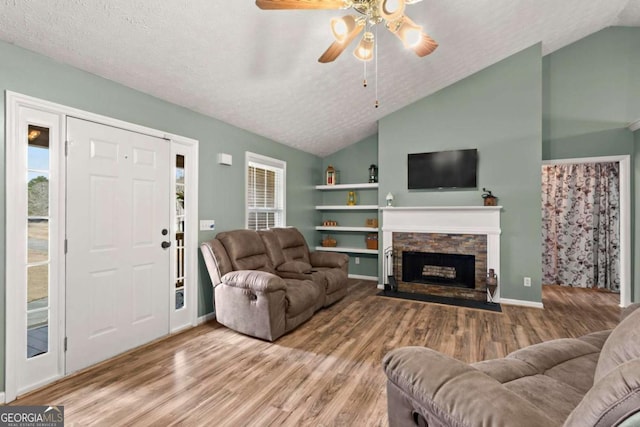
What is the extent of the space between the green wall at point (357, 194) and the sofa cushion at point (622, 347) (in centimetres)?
475

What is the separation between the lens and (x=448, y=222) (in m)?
4.58

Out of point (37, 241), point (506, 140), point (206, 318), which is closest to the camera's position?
point (37, 241)

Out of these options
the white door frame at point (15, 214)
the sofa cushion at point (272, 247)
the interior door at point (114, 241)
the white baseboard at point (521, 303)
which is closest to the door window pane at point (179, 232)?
the interior door at point (114, 241)

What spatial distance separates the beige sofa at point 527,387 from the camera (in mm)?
681

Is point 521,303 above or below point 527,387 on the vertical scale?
below

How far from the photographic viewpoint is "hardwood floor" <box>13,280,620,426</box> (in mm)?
1911

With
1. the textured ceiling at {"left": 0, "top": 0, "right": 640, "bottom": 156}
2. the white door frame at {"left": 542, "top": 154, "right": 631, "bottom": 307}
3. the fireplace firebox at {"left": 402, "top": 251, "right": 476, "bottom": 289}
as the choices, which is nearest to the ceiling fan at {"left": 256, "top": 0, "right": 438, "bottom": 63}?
the textured ceiling at {"left": 0, "top": 0, "right": 640, "bottom": 156}

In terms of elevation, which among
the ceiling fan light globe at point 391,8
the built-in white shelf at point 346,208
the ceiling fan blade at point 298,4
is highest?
the ceiling fan blade at point 298,4

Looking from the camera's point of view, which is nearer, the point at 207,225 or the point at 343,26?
the point at 343,26

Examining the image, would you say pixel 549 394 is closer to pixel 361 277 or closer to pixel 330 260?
pixel 330 260

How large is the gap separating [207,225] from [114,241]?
3.47 feet

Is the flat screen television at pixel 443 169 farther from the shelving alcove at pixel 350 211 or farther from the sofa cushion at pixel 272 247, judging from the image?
the sofa cushion at pixel 272 247

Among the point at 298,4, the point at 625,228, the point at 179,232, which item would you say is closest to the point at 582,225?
the point at 625,228

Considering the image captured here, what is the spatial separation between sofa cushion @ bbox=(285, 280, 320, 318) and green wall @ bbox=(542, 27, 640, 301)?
4.14 m
